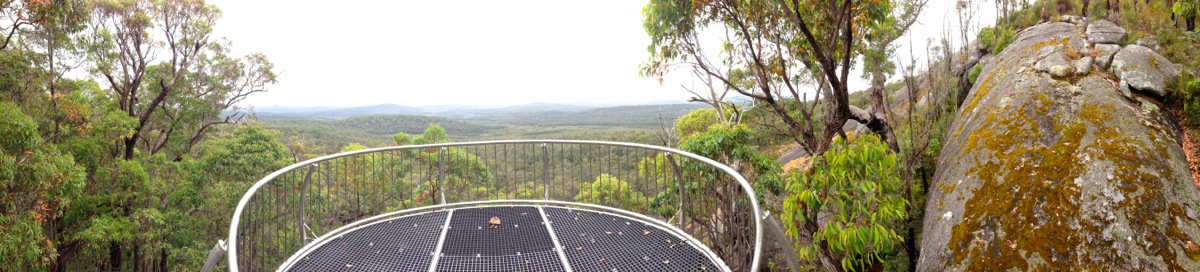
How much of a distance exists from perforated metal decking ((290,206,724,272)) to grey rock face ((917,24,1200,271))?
3432mm

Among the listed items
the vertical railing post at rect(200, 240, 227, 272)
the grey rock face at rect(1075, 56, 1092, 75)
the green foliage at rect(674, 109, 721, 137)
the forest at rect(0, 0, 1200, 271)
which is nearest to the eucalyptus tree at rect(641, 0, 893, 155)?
the forest at rect(0, 0, 1200, 271)

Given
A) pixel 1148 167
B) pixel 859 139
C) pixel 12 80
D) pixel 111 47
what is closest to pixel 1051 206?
pixel 1148 167

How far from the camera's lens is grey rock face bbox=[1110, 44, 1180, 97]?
6012mm

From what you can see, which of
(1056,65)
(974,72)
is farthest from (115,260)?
(974,72)

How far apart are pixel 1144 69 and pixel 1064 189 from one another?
2.96 meters

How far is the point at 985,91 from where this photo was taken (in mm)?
7391

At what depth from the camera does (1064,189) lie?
4836 mm

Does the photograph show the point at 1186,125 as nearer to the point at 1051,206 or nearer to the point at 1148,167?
the point at 1148,167

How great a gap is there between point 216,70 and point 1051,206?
20.2 meters

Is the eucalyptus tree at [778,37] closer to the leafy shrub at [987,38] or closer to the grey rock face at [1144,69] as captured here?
the grey rock face at [1144,69]

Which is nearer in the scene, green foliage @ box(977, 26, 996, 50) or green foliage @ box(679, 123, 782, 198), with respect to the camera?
green foliage @ box(679, 123, 782, 198)

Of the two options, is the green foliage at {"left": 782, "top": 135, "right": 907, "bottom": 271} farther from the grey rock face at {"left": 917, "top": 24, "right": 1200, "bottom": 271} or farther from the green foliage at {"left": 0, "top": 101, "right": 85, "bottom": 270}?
the green foliage at {"left": 0, "top": 101, "right": 85, "bottom": 270}

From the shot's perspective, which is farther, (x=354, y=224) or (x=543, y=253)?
(x=354, y=224)

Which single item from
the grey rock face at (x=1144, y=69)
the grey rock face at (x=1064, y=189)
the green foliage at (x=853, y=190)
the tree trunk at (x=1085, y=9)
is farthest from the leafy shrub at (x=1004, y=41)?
the green foliage at (x=853, y=190)
